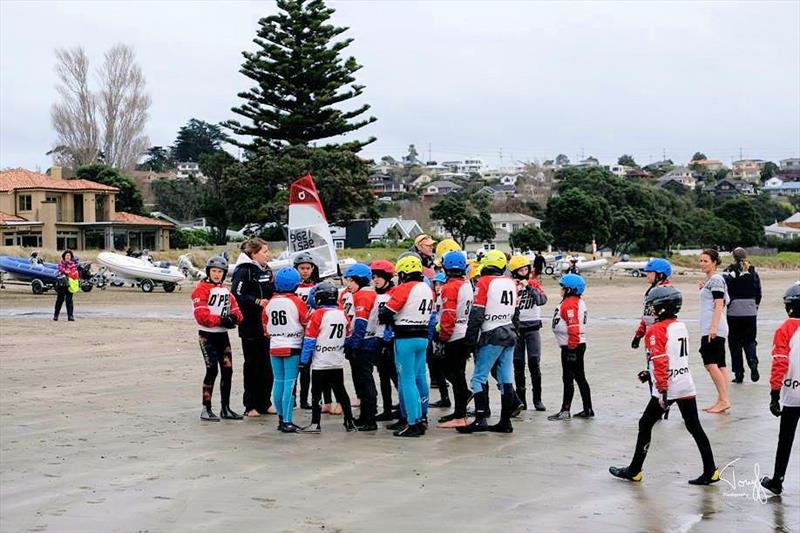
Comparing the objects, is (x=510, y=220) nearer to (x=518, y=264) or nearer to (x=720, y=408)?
(x=720, y=408)

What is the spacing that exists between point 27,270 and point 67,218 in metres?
23.3

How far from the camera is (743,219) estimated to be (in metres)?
84.2

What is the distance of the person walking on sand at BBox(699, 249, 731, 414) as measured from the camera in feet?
37.8

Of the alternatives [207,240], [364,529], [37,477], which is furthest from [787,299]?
[207,240]

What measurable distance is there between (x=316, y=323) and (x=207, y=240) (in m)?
58.0

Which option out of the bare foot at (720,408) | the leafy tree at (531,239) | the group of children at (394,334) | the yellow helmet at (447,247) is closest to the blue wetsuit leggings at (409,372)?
the group of children at (394,334)

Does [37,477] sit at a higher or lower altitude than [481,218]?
lower

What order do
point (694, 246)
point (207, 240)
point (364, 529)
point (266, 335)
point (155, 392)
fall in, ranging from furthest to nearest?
1. point (694, 246)
2. point (207, 240)
3. point (155, 392)
4. point (266, 335)
5. point (364, 529)

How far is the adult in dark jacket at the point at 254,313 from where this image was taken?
37.2 ft

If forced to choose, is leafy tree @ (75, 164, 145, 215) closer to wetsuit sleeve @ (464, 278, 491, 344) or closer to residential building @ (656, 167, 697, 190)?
wetsuit sleeve @ (464, 278, 491, 344)

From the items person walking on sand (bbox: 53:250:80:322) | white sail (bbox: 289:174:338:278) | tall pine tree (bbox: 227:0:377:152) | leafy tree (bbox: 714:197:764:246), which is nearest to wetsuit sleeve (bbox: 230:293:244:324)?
white sail (bbox: 289:174:338:278)

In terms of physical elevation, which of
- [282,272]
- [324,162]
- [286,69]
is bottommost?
[282,272]

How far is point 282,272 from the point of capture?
420 inches

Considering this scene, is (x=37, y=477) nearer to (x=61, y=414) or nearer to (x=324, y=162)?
(x=61, y=414)
